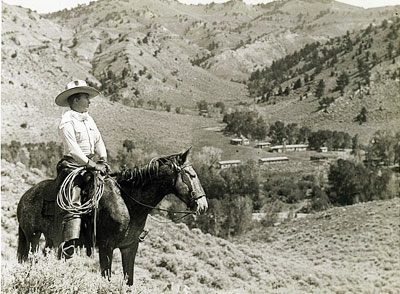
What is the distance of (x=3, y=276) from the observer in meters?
5.00

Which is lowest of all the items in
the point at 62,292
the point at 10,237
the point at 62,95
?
the point at 10,237

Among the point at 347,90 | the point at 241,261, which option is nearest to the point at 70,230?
the point at 241,261

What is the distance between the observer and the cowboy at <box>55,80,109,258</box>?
541cm

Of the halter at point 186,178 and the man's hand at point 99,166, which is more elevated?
the man's hand at point 99,166

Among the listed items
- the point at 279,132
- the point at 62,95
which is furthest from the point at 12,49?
the point at 62,95

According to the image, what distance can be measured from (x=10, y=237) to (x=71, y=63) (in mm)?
70512

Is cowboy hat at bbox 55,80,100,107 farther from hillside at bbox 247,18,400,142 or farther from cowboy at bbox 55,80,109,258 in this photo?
hillside at bbox 247,18,400,142

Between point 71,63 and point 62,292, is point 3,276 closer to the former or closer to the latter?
point 62,292

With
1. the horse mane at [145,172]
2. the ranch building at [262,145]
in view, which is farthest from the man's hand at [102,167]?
the ranch building at [262,145]

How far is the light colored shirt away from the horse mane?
429 millimetres

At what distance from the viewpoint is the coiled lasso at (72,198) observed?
5.45 metres

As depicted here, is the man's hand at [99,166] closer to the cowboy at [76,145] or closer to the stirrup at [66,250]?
the cowboy at [76,145]

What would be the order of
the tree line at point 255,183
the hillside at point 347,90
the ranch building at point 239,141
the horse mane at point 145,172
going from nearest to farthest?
the horse mane at point 145,172 → the tree line at point 255,183 → the ranch building at point 239,141 → the hillside at point 347,90

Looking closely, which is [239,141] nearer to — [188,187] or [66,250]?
[188,187]
